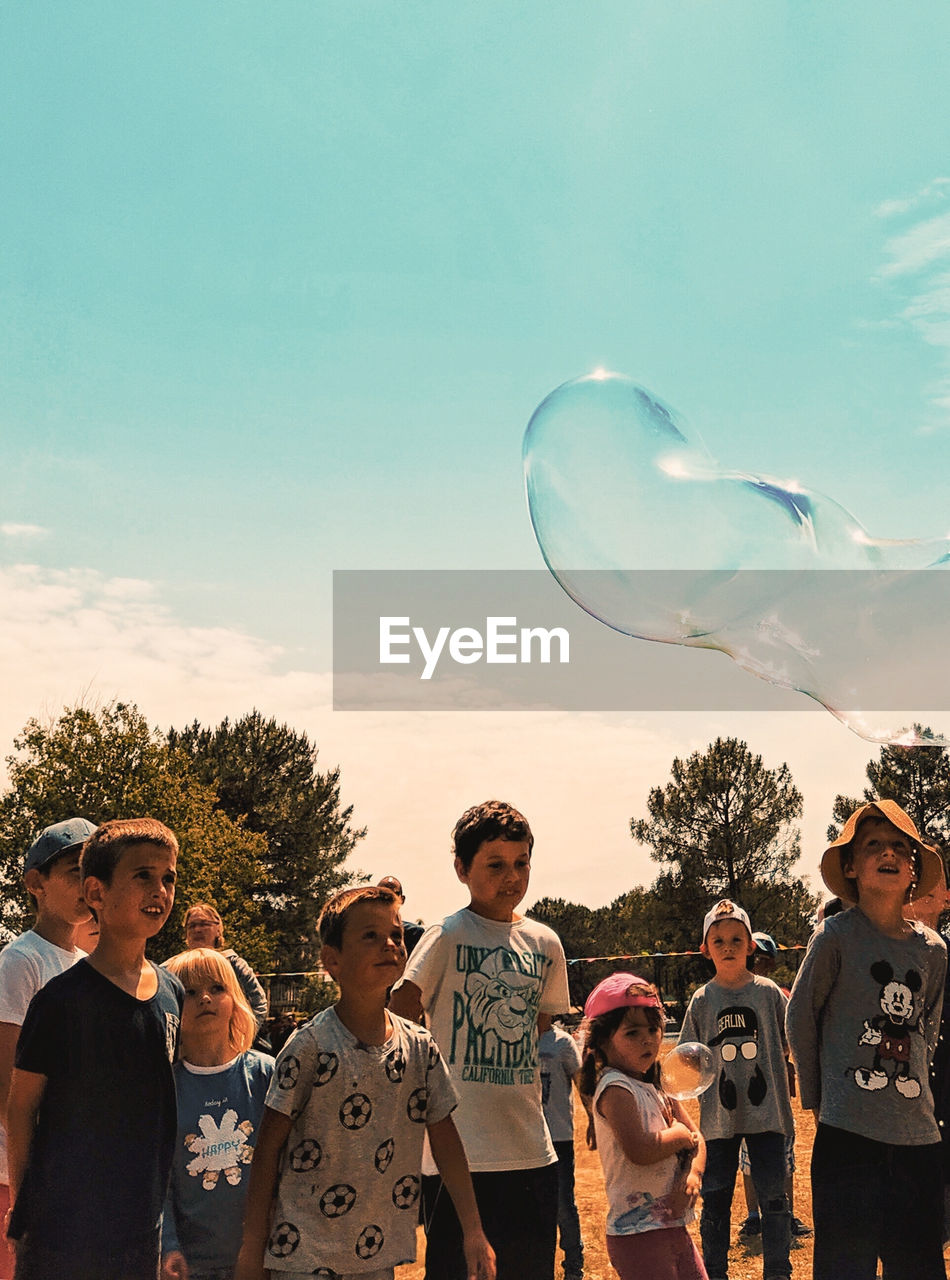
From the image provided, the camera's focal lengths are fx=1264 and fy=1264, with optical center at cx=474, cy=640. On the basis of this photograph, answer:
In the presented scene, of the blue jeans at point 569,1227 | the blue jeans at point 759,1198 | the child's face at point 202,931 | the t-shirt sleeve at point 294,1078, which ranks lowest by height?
the blue jeans at point 569,1227

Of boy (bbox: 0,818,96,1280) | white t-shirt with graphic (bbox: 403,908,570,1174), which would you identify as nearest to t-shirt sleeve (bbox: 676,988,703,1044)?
white t-shirt with graphic (bbox: 403,908,570,1174)

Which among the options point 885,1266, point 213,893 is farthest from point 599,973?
point 885,1266

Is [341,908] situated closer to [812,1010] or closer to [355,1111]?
[355,1111]

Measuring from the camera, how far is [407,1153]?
3.25m

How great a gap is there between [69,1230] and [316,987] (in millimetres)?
37695

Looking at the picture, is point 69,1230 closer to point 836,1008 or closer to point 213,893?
point 836,1008

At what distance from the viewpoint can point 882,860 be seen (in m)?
4.30

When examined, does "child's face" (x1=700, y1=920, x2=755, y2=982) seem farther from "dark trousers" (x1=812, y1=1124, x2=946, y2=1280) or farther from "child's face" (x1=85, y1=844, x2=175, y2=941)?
"child's face" (x1=85, y1=844, x2=175, y2=941)

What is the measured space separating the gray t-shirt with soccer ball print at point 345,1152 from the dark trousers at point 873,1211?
1.52m

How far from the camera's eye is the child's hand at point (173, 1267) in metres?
3.57

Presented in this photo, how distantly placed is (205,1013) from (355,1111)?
46.3 inches

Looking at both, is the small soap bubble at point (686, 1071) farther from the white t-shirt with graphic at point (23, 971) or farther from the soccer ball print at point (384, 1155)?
the white t-shirt with graphic at point (23, 971)

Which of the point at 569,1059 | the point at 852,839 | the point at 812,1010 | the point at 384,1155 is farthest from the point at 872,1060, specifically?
the point at 569,1059

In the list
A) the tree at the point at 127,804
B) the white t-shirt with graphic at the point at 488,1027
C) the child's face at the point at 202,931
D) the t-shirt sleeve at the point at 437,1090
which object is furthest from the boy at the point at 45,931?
the tree at the point at 127,804
